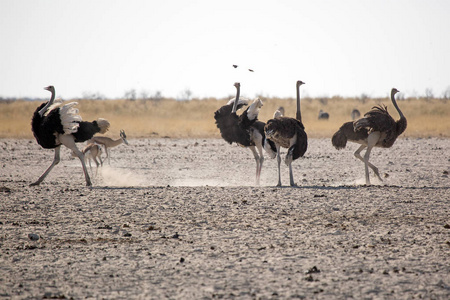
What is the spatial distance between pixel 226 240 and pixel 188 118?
3124 centimetres

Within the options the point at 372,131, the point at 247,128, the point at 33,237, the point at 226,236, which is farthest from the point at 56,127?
the point at 372,131

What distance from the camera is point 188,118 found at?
37.9m

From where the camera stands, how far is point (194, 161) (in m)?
16.7

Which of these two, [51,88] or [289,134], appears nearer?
[289,134]

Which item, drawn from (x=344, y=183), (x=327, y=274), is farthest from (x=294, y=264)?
(x=344, y=183)

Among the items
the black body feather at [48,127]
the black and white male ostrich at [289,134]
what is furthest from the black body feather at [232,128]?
the black body feather at [48,127]

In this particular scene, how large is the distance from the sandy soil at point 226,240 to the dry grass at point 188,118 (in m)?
13.8

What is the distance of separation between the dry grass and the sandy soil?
13838 millimetres

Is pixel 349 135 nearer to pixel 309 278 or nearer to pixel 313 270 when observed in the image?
pixel 313 270

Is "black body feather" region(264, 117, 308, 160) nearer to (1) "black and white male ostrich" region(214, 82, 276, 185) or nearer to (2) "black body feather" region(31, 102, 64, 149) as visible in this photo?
(1) "black and white male ostrich" region(214, 82, 276, 185)

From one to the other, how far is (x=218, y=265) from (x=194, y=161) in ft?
35.4

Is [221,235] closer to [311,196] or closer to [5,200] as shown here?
[311,196]

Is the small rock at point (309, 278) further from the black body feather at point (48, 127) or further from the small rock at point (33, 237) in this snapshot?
the black body feather at point (48, 127)

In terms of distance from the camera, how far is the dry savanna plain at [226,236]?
528cm
